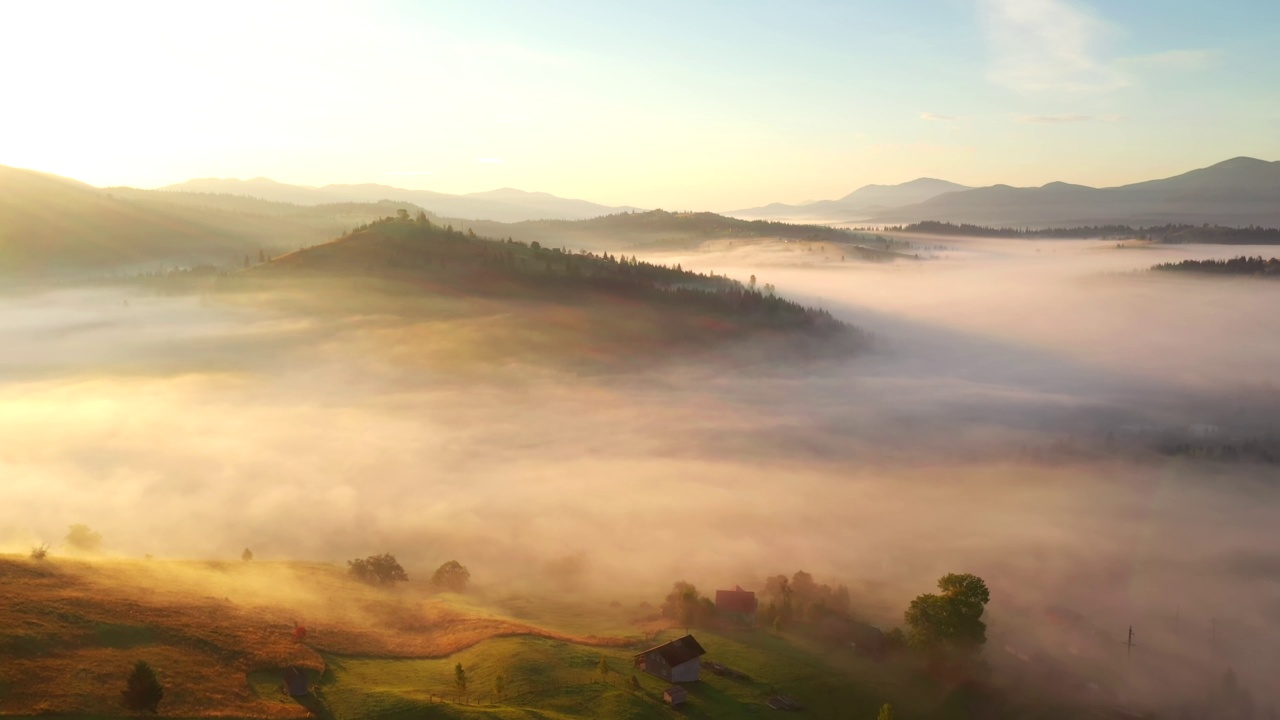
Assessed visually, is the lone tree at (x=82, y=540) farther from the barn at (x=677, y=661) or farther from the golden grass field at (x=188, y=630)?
the barn at (x=677, y=661)

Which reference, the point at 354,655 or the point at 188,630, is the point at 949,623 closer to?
the point at 354,655

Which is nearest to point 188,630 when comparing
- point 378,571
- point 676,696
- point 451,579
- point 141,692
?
point 141,692

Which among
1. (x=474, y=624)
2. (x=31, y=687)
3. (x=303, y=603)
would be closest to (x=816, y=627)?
(x=474, y=624)

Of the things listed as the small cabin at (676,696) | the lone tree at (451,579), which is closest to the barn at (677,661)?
the small cabin at (676,696)

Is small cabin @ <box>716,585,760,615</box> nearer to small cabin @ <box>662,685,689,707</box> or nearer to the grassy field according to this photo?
the grassy field

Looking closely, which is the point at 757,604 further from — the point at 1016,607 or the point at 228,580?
the point at 228,580

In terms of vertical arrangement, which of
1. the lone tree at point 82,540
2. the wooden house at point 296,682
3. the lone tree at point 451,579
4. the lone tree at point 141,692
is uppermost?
the lone tree at point 141,692
